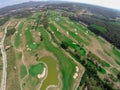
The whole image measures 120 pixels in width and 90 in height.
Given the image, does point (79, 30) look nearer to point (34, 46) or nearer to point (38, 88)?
point (34, 46)

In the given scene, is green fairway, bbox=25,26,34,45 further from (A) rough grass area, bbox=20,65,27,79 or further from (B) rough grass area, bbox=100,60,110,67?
(B) rough grass area, bbox=100,60,110,67

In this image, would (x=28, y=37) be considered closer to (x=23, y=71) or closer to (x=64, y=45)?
(x=64, y=45)

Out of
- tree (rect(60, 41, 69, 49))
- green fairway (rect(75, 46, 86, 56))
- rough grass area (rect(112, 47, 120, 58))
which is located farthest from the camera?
rough grass area (rect(112, 47, 120, 58))

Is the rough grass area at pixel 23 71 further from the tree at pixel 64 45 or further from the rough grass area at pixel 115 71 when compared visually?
the rough grass area at pixel 115 71

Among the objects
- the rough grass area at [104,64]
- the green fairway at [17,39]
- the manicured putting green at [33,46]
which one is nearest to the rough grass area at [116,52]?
the rough grass area at [104,64]

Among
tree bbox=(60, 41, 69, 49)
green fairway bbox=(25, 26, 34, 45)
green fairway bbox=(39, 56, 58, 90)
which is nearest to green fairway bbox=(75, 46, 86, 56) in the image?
tree bbox=(60, 41, 69, 49)

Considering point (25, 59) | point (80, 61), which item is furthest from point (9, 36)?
point (80, 61)
